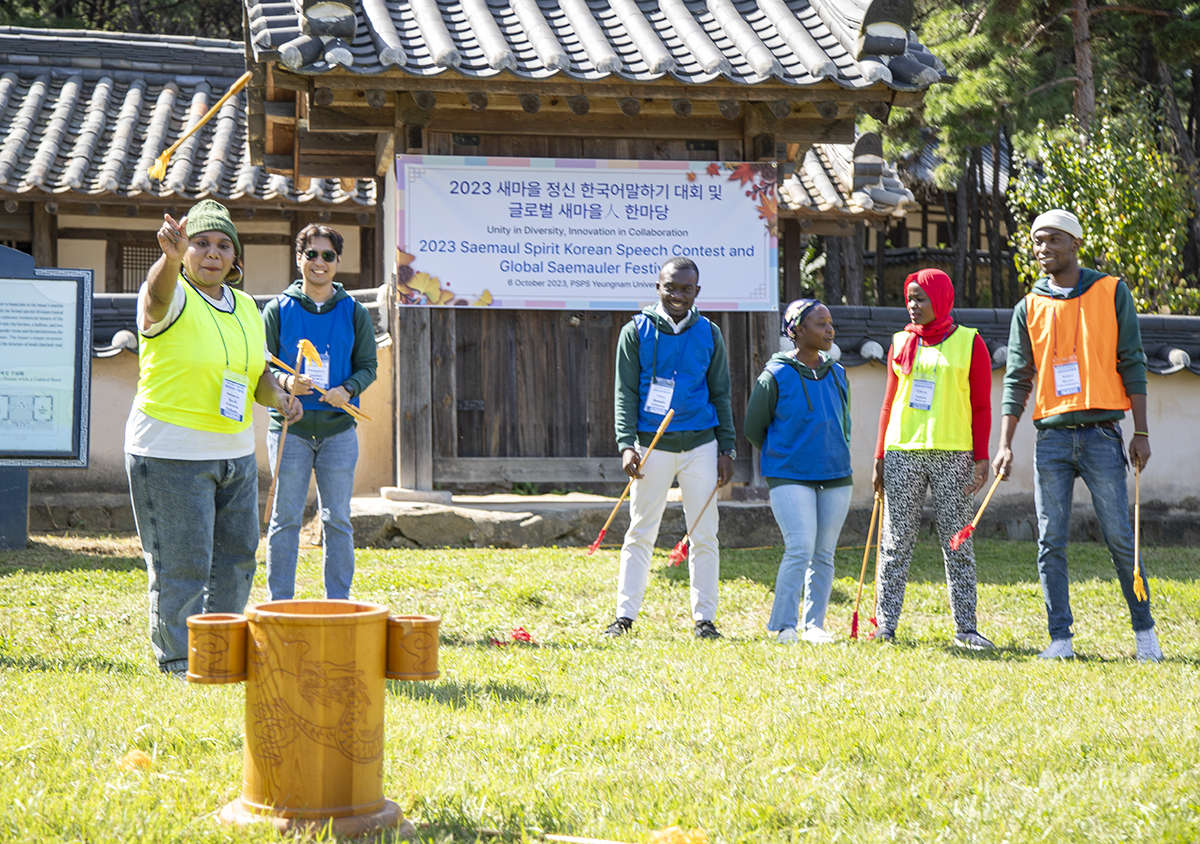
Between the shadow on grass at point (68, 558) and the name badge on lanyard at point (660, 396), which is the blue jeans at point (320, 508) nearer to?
the name badge on lanyard at point (660, 396)

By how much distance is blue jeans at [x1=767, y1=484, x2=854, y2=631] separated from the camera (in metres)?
5.82

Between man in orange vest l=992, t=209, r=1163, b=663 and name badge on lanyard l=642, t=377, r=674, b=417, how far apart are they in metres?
1.61

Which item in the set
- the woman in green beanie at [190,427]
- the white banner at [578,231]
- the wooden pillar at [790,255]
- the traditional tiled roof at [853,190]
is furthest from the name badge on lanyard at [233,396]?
the traditional tiled roof at [853,190]

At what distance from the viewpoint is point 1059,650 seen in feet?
18.2

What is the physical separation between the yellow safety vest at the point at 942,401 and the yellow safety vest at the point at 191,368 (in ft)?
10.6

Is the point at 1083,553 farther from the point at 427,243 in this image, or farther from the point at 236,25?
the point at 236,25

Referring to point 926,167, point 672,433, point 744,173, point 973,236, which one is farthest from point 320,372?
point 973,236

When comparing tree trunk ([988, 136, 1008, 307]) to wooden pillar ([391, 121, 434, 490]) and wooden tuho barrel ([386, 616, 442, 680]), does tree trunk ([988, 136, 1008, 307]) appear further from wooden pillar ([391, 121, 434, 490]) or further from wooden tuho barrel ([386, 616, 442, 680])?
wooden tuho barrel ([386, 616, 442, 680])

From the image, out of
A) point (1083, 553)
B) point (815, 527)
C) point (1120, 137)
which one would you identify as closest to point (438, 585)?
point (815, 527)

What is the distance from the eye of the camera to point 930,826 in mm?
3133

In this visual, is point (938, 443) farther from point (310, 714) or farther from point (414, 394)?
point (414, 394)

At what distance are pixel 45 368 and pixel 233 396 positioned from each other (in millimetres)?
4783

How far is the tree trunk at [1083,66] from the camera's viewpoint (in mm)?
14453

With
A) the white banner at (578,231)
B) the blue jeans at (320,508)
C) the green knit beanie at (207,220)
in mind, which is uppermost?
the white banner at (578,231)
